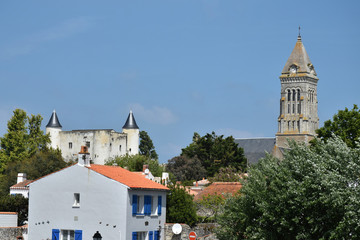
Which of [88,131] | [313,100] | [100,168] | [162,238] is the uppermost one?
[313,100]

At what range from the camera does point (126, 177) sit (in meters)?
47.5

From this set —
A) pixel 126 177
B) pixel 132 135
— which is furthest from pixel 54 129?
pixel 126 177

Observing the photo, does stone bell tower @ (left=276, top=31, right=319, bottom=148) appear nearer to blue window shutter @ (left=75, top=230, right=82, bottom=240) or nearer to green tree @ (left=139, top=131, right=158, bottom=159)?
green tree @ (left=139, top=131, right=158, bottom=159)

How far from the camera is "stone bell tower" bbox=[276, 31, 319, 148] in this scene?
575 ft

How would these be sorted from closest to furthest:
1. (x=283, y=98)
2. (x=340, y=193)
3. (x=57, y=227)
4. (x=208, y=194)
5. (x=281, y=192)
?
(x=340, y=193), (x=281, y=192), (x=57, y=227), (x=208, y=194), (x=283, y=98)

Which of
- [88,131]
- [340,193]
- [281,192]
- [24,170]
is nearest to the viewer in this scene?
[340,193]

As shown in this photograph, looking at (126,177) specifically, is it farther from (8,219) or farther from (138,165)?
(138,165)

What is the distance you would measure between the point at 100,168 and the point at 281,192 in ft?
48.1

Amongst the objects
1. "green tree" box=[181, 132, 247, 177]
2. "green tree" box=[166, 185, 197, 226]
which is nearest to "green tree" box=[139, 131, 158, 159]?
"green tree" box=[181, 132, 247, 177]

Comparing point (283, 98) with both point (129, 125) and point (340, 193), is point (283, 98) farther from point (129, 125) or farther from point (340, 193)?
point (340, 193)

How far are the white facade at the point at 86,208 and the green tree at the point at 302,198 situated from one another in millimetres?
7269

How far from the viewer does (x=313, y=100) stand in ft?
591

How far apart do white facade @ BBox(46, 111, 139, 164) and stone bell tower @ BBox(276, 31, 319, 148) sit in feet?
152

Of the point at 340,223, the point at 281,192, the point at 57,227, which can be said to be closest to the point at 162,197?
the point at 57,227
